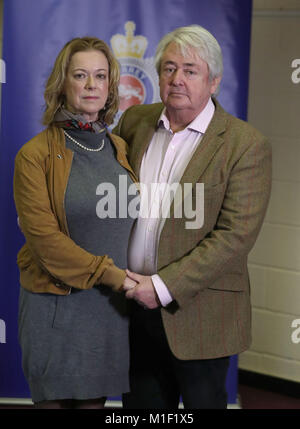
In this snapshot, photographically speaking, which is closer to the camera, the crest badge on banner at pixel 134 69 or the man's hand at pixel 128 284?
the man's hand at pixel 128 284

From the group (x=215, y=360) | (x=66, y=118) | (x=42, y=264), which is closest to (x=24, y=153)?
(x=66, y=118)

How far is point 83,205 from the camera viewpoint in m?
1.80

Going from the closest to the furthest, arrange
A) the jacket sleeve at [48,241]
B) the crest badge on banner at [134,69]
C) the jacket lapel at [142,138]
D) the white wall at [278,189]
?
the jacket sleeve at [48,241]
the jacket lapel at [142,138]
the crest badge on banner at [134,69]
the white wall at [278,189]

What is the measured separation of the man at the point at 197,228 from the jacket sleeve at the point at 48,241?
13 centimetres

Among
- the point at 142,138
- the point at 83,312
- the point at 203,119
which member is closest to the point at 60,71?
the point at 142,138

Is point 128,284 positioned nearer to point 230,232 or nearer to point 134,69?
point 230,232

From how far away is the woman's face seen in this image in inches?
72.0

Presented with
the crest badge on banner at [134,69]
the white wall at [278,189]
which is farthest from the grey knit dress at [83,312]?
the white wall at [278,189]

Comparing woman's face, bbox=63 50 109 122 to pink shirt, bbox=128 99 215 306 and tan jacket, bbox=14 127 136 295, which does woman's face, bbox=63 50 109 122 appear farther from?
pink shirt, bbox=128 99 215 306

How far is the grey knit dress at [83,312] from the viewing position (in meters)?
1.83

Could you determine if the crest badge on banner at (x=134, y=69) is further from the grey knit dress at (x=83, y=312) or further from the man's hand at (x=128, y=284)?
the man's hand at (x=128, y=284)

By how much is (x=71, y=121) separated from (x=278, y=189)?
1.70 meters

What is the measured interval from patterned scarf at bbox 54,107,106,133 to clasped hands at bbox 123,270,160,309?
0.47m

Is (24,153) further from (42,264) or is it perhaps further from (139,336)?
(139,336)
